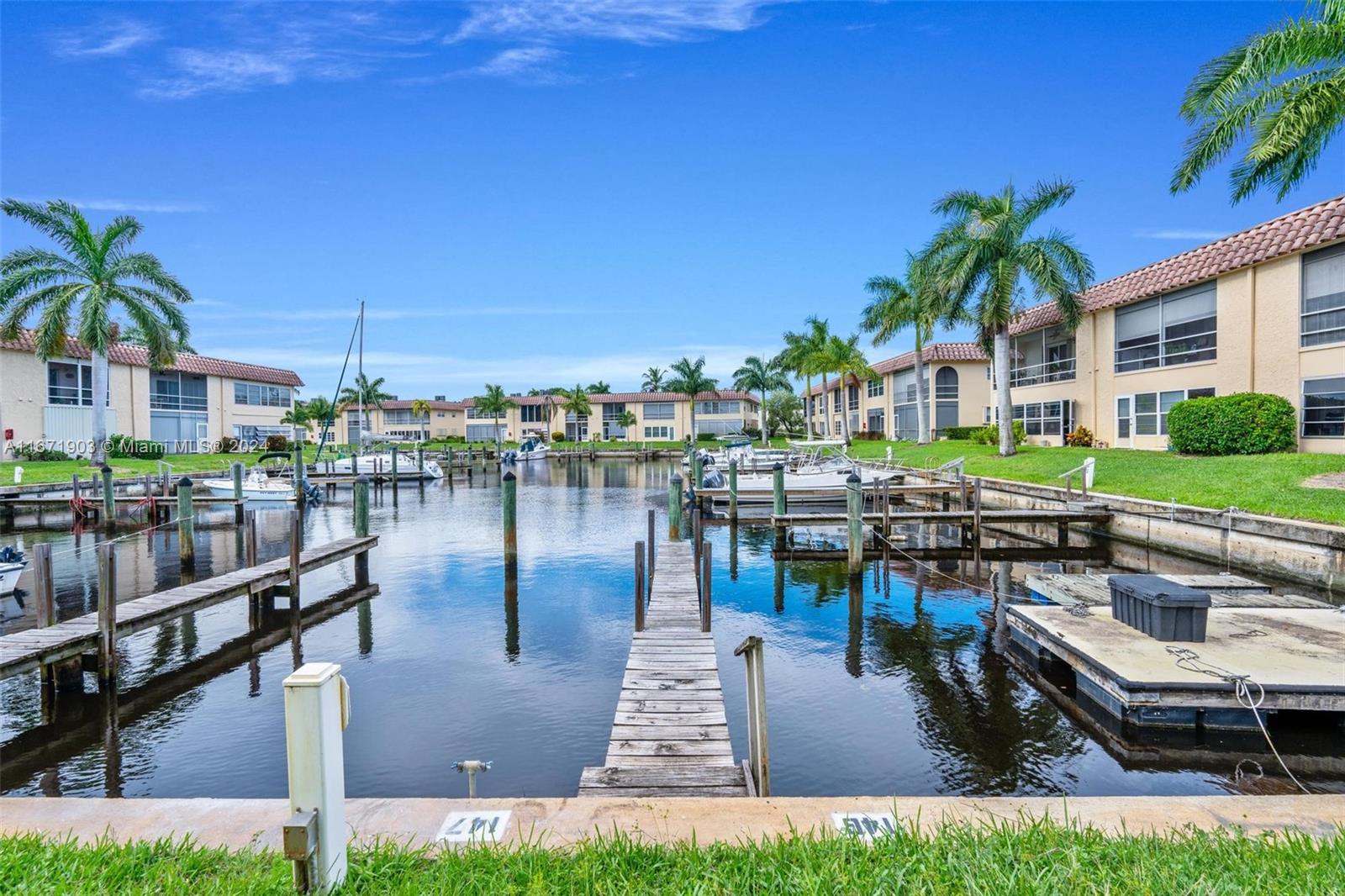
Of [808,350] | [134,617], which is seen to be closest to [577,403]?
[808,350]

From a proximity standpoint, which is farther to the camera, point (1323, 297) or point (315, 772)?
point (1323, 297)

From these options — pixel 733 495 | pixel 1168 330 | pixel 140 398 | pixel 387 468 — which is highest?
pixel 1168 330

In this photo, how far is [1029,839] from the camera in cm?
418

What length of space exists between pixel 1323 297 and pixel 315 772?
30.7m

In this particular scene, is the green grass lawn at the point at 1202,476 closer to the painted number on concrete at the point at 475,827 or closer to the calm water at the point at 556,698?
the calm water at the point at 556,698

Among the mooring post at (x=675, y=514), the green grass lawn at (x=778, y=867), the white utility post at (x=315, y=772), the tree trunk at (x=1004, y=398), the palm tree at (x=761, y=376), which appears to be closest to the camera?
the white utility post at (x=315, y=772)

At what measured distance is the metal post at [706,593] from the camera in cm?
1154

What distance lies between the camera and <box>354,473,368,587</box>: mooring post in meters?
18.3

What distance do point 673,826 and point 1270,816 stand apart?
3718mm

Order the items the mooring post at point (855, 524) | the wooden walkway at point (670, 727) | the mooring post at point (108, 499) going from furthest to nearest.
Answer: the mooring post at point (108, 499), the mooring post at point (855, 524), the wooden walkway at point (670, 727)

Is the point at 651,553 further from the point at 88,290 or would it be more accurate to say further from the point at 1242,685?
the point at 88,290

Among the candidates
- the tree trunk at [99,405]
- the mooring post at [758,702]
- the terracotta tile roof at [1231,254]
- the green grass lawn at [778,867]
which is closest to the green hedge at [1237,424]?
the terracotta tile roof at [1231,254]

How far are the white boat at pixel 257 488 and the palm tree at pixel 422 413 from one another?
6754 cm

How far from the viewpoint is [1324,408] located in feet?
76.5
